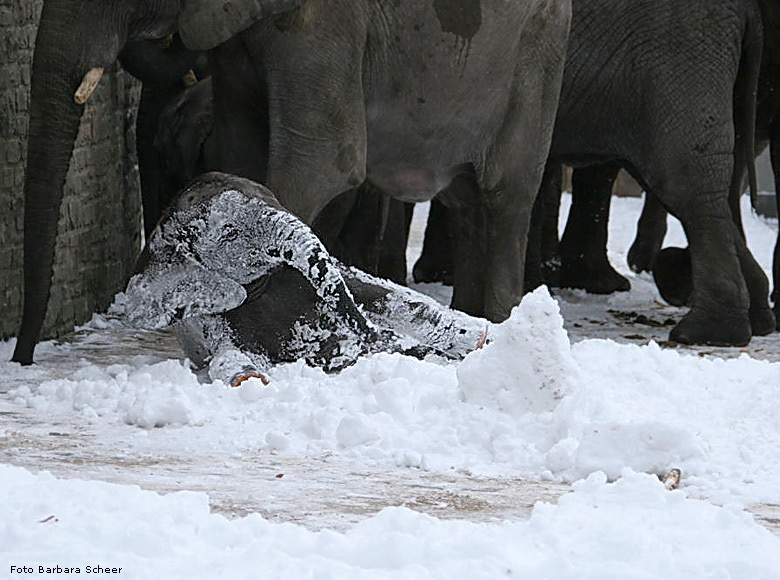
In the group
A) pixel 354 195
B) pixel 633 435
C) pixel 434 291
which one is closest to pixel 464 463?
pixel 633 435

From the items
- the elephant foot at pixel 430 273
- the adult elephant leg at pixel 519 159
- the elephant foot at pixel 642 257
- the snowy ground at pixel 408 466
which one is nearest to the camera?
the snowy ground at pixel 408 466

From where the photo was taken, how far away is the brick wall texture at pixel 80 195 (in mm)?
7133

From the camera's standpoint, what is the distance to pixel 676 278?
10.6 meters

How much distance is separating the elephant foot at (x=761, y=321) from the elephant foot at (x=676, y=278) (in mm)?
1084

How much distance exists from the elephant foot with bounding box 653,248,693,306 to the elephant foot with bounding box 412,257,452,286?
1552mm

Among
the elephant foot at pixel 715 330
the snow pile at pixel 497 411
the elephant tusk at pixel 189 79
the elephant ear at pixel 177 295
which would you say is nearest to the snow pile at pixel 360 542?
the snow pile at pixel 497 411

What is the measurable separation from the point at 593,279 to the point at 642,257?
2082 millimetres

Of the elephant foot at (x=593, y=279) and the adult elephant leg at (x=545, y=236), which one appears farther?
the elephant foot at (x=593, y=279)

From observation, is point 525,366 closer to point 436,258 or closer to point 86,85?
point 86,85

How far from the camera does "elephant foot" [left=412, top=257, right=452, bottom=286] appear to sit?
11547 mm

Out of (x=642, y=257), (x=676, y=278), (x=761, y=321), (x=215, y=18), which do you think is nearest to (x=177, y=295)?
(x=215, y=18)

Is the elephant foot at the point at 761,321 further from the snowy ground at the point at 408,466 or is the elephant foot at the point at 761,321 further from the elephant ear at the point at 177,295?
the elephant ear at the point at 177,295

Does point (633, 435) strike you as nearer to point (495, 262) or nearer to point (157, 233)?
point (157, 233)

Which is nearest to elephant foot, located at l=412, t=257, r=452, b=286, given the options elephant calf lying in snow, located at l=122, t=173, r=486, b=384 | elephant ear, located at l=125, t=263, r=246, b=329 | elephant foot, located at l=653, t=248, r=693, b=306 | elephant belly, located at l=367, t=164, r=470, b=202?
elephant foot, located at l=653, t=248, r=693, b=306
